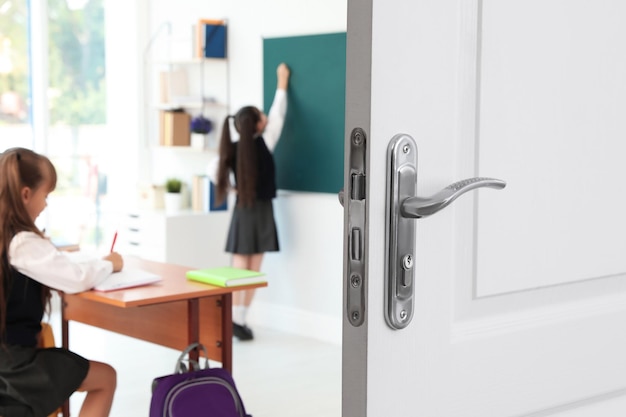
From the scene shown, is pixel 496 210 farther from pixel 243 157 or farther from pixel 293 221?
pixel 293 221

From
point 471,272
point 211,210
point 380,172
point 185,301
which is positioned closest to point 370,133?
point 380,172

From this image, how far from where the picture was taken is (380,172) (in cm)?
107

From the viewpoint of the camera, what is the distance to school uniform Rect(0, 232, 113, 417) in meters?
3.14

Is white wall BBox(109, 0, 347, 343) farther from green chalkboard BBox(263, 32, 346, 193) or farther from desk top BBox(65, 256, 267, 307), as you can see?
desk top BBox(65, 256, 267, 307)

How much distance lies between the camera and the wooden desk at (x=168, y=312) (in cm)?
339

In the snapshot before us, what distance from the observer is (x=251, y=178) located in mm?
5859

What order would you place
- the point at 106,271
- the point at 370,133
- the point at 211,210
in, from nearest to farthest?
the point at 370,133, the point at 106,271, the point at 211,210

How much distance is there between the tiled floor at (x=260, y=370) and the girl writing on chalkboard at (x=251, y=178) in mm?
388

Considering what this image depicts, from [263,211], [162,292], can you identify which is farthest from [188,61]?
[162,292]

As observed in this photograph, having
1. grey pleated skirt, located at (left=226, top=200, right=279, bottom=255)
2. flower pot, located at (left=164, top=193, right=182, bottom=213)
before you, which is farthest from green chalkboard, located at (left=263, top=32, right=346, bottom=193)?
flower pot, located at (left=164, top=193, right=182, bottom=213)

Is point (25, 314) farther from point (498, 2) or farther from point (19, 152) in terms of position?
point (498, 2)

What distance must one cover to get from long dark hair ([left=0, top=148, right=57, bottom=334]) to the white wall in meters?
2.73

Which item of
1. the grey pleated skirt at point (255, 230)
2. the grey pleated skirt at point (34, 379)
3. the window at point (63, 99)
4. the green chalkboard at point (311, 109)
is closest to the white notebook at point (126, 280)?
the grey pleated skirt at point (34, 379)

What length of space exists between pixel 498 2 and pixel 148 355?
4738 mm
